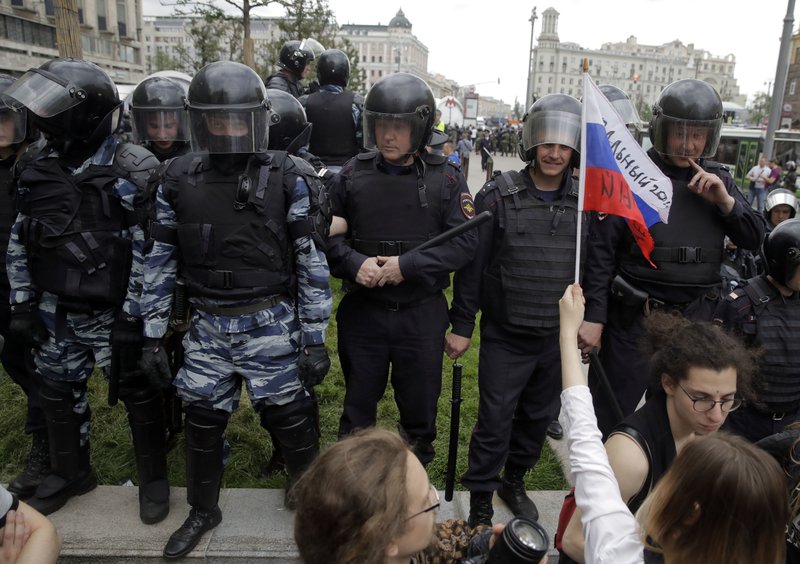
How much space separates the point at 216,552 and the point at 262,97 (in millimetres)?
2050

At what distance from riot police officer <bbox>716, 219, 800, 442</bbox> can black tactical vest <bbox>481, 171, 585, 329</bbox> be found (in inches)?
31.3

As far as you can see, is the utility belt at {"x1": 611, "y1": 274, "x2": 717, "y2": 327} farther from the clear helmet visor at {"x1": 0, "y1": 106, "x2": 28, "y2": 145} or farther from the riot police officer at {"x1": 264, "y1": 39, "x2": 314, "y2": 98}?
the riot police officer at {"x1": 264, "y1": 39, "x2": 314, "y2": 98}

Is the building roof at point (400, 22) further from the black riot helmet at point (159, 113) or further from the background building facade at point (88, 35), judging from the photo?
the black riot helmet at point (159, 113)

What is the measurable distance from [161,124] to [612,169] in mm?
2729

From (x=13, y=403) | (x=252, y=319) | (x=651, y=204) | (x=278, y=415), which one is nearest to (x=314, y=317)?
(x=252, y=319)

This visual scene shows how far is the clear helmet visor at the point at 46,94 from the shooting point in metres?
2.83

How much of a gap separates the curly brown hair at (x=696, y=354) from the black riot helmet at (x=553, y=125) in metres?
1.19

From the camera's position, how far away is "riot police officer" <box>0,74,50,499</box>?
326cm

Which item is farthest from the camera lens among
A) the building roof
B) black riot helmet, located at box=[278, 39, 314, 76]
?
the building roof

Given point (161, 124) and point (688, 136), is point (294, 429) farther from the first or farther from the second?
point (688, 136)

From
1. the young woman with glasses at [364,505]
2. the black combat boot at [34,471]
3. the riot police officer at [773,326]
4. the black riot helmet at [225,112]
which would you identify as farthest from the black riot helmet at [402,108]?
the black combat boot at [34,471]

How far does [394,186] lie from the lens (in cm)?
308

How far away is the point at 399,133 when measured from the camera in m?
3.09

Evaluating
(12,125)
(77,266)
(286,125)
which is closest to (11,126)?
(12,125)
